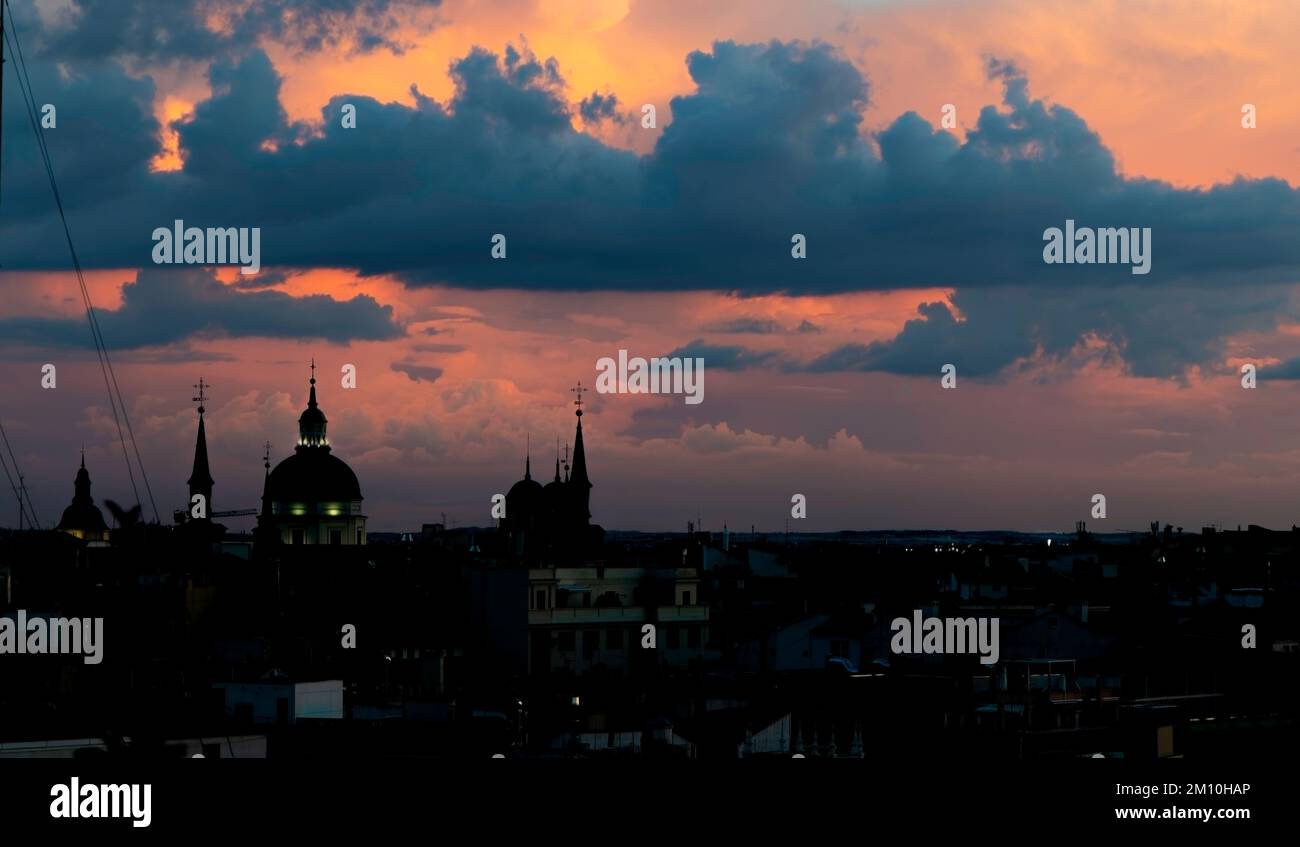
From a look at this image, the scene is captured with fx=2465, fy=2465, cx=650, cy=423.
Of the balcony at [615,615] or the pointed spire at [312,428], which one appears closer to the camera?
the balcony at [615,615]

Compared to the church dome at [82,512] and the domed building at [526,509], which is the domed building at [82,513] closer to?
the church dome at [82,512]

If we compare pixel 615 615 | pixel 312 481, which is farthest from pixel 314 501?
pixel 615 615

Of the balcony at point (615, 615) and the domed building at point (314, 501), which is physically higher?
the domed building at point (314, 501)

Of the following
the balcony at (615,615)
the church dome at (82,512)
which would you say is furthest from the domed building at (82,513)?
the balcony at (615,615)

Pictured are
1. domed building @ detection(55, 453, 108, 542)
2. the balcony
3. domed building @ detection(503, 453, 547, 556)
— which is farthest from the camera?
domed building @ detection(55, 453, 108, 542)

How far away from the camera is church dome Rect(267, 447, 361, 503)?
468ft

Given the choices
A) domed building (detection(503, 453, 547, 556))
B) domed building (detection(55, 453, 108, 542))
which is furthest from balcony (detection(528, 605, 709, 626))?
domed building (detection(55, 453, 108, 542))

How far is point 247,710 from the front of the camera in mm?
49406

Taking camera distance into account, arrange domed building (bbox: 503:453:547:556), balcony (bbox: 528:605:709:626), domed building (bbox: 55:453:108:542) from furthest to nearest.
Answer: domed building (bbox: 55:453:108:542)
domed building (bbox: 503:453:547:556)
balcony (bbox: 528:605:709:626)

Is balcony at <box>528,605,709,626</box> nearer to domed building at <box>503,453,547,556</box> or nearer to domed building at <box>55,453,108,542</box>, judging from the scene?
domed building at <box>503,453,547,556</box>

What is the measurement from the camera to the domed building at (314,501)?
142m

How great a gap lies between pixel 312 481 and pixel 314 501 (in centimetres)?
126

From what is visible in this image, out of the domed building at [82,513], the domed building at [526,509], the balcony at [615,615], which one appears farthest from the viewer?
the domed building at [82,513]
